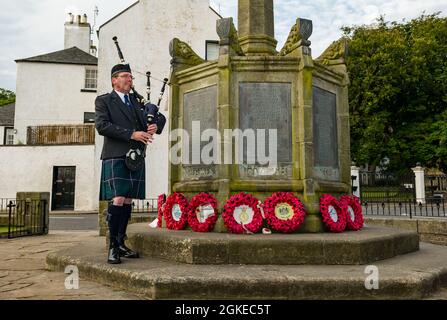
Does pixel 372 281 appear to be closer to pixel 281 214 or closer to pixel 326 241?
pixel 326 241

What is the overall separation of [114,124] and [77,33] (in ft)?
111

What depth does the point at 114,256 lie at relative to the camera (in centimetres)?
476

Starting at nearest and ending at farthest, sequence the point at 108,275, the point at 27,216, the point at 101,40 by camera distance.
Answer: the point at 108,275
the point at 27,216
the point at 101,40

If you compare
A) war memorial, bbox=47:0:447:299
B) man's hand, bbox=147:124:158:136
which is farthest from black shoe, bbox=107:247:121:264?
man's hand, bbox=147:124:158:136

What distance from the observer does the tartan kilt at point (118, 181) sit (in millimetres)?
4852

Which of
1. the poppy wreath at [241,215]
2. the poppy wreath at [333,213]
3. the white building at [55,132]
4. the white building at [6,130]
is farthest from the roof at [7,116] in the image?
the poppy wreath at [333,213]

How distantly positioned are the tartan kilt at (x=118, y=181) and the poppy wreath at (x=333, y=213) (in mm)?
2642

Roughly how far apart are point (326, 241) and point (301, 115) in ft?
6.72

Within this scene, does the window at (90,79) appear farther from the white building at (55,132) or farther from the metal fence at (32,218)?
the metal fence at (32,218)

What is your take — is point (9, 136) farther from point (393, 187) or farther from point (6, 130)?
point (393, 187)

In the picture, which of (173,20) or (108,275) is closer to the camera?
(108,275)
